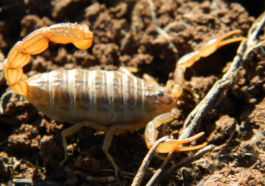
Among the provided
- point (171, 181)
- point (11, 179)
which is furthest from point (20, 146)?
point (171, 181)

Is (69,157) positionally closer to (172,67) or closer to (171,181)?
(171,181)

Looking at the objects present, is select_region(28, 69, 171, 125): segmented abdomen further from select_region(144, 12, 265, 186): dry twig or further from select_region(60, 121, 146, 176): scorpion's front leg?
select_region(144, 12, 265, 186): dry twig

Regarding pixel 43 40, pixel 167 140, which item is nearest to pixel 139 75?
pixel 167 140

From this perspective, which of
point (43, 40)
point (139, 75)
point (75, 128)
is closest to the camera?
point (43, 40)

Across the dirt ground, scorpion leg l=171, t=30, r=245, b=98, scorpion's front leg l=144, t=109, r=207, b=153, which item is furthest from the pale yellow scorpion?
scorpion leg l=171, t=30, r=245, b=98

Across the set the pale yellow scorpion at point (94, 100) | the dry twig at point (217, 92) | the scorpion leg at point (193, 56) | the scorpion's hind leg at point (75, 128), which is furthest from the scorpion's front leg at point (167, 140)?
the scorpion's hind leg at point (75, 128)

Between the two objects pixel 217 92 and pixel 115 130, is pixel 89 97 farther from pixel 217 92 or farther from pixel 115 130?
pixel 217 92
